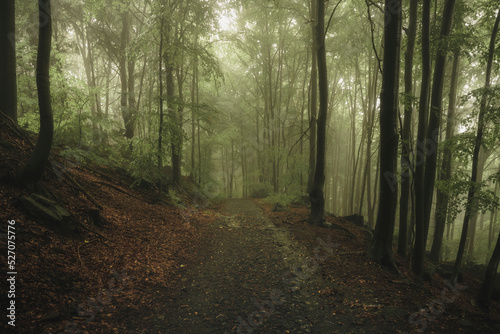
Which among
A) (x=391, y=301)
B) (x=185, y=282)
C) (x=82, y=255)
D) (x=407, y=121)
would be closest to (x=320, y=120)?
(x=407, y=121)

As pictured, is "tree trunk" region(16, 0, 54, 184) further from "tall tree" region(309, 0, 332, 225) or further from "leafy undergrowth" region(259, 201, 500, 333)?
"tall tree" region(309, 0, 332, 225)

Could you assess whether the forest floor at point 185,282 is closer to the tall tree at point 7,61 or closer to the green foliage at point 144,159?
the tall tree at point 7,61

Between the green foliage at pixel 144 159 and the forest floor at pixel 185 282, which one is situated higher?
the green foliage at pixel 144 159

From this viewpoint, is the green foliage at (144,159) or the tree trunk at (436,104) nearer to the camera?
the tree trunk at (436,104)

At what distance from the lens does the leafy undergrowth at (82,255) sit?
3201mm

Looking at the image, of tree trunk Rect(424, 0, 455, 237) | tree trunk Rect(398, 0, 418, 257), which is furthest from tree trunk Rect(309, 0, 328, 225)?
tree trunk Rect(424, 0, 455, 237)

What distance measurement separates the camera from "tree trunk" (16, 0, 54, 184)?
16.3ft

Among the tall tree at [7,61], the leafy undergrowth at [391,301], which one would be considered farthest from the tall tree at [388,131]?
the tall tree at [7,61]

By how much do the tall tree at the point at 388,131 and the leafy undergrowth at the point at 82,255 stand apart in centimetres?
512

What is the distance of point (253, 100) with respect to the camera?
76.6ft

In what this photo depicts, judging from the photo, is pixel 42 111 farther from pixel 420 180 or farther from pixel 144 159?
pixel 420 180

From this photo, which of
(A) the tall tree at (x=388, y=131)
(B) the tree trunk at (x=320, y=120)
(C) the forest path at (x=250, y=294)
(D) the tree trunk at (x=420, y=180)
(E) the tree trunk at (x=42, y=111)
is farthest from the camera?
(B) the tree trunk at (x=320, y=120)

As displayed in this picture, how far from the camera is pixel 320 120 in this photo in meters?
8.75

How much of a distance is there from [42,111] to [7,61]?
2.79 meters
